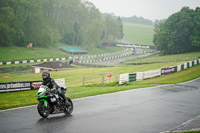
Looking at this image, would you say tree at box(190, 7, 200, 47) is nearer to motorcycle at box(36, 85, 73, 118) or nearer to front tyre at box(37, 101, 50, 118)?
motorcycle at box(36, 85, 73, 118)

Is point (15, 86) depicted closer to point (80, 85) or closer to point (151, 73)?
point (80, 85)

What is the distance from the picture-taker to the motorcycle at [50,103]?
10969mm

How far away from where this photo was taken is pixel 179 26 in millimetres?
88688

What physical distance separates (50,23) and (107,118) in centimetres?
11553

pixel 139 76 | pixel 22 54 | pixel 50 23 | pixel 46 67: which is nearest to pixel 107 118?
pixel 139 76

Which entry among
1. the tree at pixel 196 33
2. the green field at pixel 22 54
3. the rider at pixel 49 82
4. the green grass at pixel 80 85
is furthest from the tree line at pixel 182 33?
the rider at pixel 49 82

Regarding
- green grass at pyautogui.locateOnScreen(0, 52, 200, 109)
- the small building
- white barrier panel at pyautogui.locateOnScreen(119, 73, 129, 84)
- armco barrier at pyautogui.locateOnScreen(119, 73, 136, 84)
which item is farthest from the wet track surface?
the small building

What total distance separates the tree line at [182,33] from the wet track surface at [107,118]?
241ft

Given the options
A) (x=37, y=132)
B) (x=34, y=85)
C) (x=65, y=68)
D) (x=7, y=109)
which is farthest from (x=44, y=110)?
(x=65, y=68)

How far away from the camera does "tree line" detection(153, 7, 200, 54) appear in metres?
85.8

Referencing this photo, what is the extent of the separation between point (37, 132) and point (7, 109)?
15.4ft

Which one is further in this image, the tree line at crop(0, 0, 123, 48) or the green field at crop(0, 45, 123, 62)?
the tree line at crop(0, 0, 123, 48)

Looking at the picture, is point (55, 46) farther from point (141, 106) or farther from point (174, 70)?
point (141, 106)

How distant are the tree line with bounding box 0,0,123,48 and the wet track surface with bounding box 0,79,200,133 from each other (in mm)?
69007
